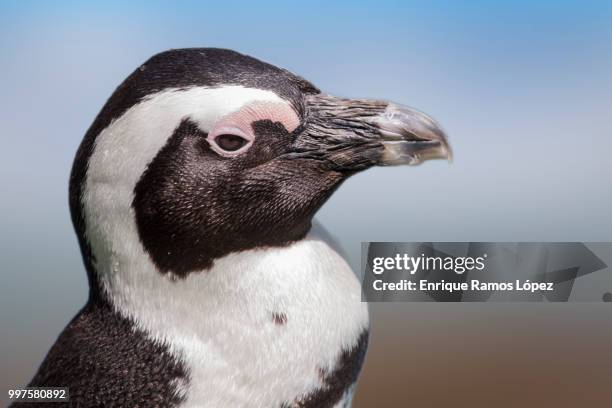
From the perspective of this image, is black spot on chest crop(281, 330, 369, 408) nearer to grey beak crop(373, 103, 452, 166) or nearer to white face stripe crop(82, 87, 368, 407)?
white face stripe crop(82, 87, 368, 407)

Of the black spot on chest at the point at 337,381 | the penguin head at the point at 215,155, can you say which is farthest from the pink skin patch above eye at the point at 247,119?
the black spot on chest at the point at 337,381

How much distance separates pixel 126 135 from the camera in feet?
4.11

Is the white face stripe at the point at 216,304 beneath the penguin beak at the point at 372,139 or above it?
beneath

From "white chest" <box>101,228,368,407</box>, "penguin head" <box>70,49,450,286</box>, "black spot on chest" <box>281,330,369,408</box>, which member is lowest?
"black spot on chest" <box>281,330,369,408</box>

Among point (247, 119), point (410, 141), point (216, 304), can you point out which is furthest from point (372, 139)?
point (216, 304)

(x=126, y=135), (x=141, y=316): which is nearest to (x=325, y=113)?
(x=126, y=135)

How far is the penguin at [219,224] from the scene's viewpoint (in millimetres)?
1238

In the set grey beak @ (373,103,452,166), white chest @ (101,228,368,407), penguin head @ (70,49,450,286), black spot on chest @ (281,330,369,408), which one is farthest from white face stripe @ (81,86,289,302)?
black spot on chest @ (281,330,369,408)

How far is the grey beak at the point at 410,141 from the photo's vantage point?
4.25ft

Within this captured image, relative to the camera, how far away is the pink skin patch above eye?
48.2 inches

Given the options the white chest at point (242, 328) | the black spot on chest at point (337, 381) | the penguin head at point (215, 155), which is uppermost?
the penguin head at point (215, 155)

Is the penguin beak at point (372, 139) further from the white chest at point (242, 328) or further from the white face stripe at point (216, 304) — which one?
the white chest at point (242, 328)

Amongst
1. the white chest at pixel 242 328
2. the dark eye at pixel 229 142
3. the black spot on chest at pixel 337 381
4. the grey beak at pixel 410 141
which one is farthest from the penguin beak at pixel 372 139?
the black spot on chest at pixel 337 381

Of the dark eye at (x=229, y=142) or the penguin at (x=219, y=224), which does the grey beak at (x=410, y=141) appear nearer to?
the penguin at (x=219, y=224)
